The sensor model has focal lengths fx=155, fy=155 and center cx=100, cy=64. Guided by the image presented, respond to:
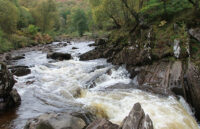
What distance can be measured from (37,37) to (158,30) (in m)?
36.8

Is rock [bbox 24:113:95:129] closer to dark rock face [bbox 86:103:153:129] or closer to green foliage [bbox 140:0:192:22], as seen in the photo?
dark rock face [bbox 86:103:153:129]

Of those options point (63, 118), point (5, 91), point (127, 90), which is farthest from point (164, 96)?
point (5, 91)

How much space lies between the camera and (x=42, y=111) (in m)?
7.44

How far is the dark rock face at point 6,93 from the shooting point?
Answer: 302 inches

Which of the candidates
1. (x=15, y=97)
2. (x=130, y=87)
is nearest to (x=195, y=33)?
(x=130, y=87)

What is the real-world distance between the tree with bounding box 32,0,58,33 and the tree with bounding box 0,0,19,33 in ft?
A: 67.4

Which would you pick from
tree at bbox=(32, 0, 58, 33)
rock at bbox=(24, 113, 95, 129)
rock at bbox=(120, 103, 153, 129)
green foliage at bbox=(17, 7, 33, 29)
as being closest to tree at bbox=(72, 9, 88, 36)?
tree at bbox=(32, 0, 58, 33)

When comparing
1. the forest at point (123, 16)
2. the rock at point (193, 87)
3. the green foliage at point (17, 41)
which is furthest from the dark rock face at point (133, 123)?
the green foliage at point (17, 41)

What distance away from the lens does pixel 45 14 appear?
52312mm

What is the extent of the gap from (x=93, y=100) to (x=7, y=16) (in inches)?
1211

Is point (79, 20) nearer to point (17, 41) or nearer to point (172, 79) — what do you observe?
point (17, 41)

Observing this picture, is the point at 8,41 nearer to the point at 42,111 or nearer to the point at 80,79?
the point at 80,79

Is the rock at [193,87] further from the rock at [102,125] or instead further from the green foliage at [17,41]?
the green foliage at [17,41]

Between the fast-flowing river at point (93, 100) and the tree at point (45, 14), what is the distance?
44525 mm
